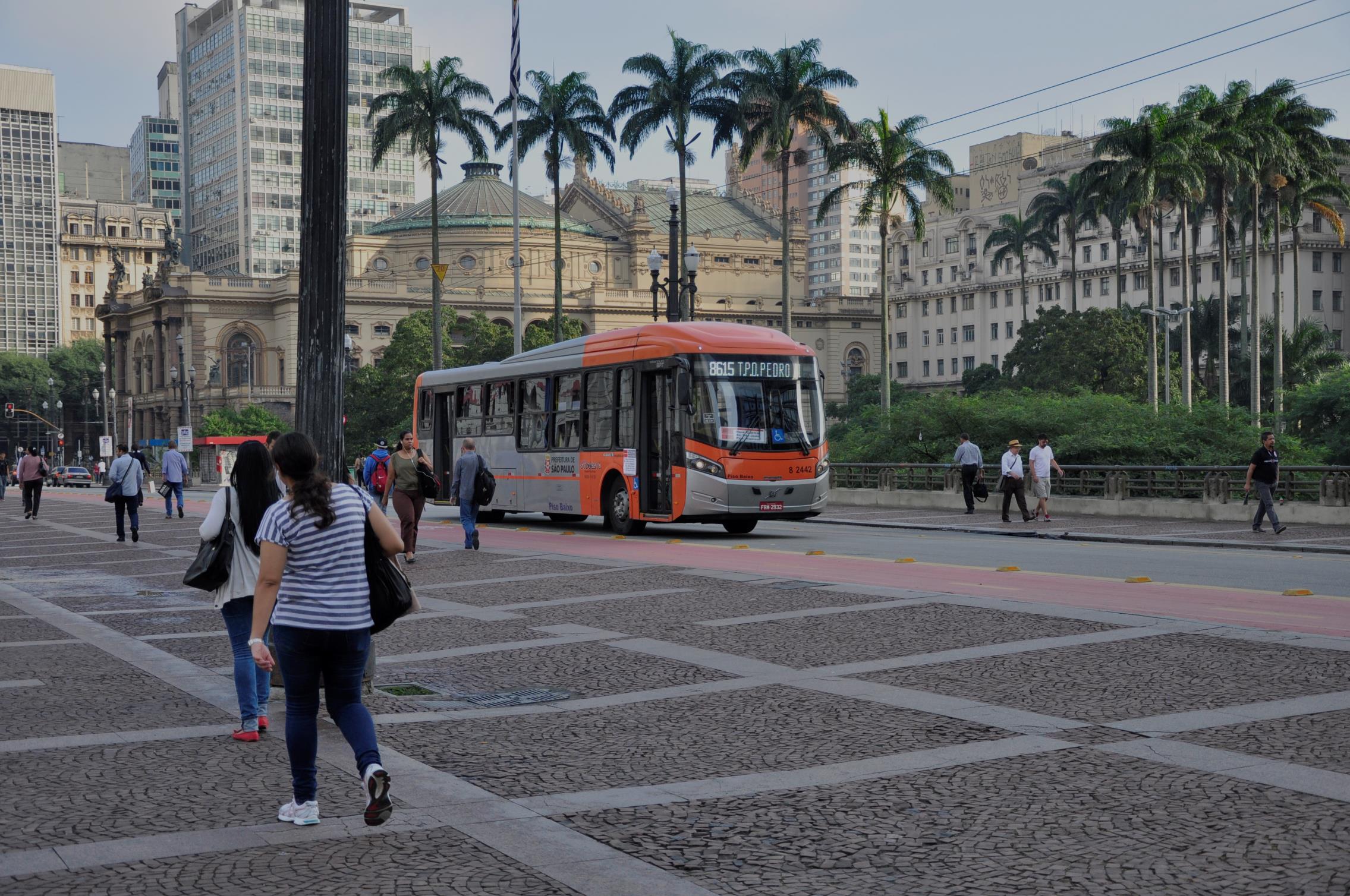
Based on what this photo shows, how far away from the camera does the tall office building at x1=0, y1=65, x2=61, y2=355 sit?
181250mm

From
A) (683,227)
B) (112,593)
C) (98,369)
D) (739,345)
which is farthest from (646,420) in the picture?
(98,369)

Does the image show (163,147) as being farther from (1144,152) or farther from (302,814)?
(302,814)

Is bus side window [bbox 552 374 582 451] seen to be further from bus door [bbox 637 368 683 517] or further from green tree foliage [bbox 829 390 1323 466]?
green tree foliage [bbox 829 390 1323 466]

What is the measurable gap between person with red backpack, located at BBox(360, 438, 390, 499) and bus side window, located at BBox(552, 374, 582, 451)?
3.12 metres

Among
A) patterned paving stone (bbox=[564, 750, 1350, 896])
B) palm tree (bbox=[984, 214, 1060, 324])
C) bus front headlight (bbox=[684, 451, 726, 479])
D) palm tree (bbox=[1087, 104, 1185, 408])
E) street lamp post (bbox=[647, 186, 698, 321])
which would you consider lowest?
patterned paving stone (bbox=[564, 750, 1350, 896])

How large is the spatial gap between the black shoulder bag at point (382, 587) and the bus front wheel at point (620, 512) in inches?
745

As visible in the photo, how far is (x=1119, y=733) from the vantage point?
7.76 meters

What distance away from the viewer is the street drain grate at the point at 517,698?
920cm

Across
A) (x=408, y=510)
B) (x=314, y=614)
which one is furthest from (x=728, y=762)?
(x=408, y=510)

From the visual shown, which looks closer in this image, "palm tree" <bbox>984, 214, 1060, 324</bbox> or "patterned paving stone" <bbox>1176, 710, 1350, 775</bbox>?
"patterned paving stone" <bbox>1176, 710, 1350, 775</bbox>

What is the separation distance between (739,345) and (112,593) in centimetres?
1096

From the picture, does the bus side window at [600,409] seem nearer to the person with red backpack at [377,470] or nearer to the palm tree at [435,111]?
the person with red backpack at [377,470]

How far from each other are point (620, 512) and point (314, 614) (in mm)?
19730

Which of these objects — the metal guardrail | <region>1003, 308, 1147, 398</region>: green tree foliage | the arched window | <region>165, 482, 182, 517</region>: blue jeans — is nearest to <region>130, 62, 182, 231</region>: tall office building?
the arched window
